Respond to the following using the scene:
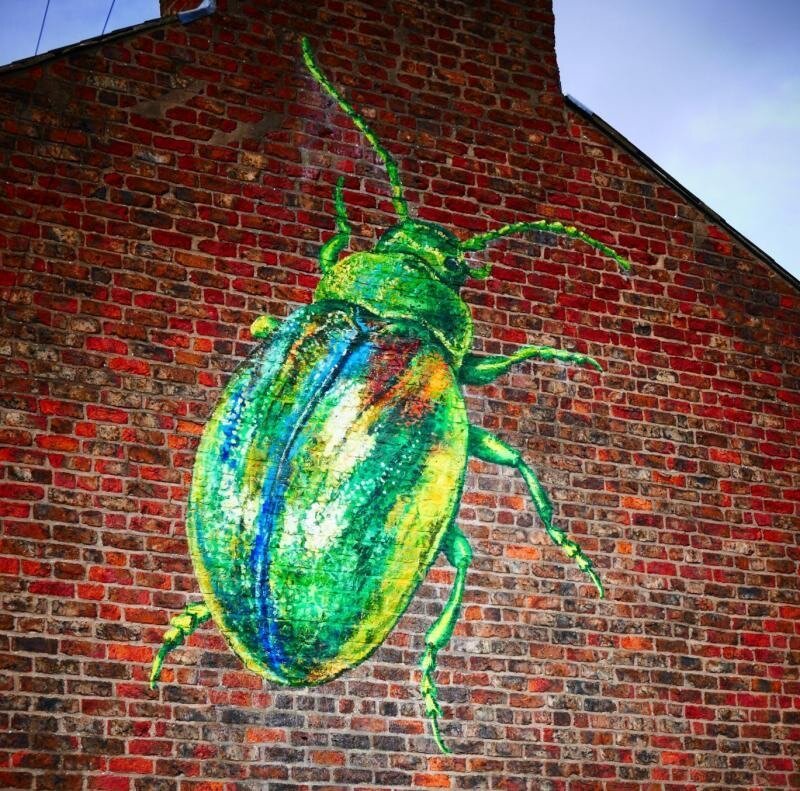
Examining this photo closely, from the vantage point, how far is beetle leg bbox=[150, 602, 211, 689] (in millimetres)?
5043

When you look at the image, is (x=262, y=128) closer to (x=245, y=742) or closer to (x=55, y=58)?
(x=55, y=58)

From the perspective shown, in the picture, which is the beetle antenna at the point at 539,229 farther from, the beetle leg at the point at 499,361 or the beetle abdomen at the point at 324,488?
the beetle abdomen at the point at 324,488

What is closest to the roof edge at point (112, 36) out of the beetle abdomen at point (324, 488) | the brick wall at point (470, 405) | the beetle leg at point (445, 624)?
the brick wall at point (470, 405)

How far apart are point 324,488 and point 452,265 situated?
4.22ft

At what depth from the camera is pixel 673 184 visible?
22.0 ft

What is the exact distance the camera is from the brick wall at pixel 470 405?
5066 millimetres

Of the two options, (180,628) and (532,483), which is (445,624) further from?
(180,628)

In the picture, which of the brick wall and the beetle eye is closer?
the brick wall

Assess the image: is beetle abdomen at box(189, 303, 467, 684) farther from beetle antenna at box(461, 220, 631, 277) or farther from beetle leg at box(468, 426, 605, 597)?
beetle antenna at box(461, 220, 631, 277)

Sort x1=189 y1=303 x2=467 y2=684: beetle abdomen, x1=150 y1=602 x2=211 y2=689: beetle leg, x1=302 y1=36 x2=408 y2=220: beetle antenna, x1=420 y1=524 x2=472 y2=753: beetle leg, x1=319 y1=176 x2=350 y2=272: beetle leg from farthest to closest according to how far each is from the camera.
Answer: x1=302 y1=36 x2=408 y2=220: beetle antenna
x1=319 y1=176 x2=350 y2=272: beetle leg
x1=420 y1=524 x2=472 y2=753: beetle leg
x1=189 y1=303 x2=467 y2=684: beetle abdomen
x1=150 y1=602 x2=211 y2=689: beetle leg

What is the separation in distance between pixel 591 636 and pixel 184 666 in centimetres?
188

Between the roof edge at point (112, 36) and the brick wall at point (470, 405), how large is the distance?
5 centimetres

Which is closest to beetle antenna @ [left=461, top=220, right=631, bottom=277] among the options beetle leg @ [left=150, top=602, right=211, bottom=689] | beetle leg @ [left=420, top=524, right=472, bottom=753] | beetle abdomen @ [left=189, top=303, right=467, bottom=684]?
beetle abdomen @ [left=189, top=303, right=467, bottom=684]

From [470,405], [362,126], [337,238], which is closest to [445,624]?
[470,405]
